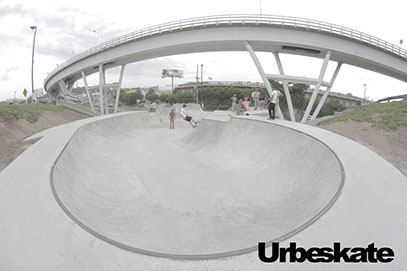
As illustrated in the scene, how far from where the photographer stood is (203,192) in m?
5.79

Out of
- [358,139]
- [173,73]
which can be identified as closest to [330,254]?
[358,139]

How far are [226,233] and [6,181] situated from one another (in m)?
4.45

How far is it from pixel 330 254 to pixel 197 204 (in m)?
3.29

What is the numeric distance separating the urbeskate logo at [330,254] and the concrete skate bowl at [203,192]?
168mm

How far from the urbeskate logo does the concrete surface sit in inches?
2.6

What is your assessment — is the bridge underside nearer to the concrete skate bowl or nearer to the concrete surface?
the concrete skate bowl

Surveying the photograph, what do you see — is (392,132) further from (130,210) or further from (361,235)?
(130,210)

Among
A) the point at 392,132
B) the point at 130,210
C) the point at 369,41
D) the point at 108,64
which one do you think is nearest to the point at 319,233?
the point at 130,210

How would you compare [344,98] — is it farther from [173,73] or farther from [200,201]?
[200,201]

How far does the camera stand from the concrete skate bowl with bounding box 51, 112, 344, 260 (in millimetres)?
3338

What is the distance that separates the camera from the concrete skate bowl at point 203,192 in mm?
3338

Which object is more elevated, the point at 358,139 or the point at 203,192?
the point at 358,139

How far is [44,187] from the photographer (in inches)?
144

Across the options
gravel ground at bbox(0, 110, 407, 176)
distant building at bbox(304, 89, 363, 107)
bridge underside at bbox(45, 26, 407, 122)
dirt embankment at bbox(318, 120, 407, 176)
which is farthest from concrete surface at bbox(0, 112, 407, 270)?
distant building at bbox(304, 89, 363, 107)
